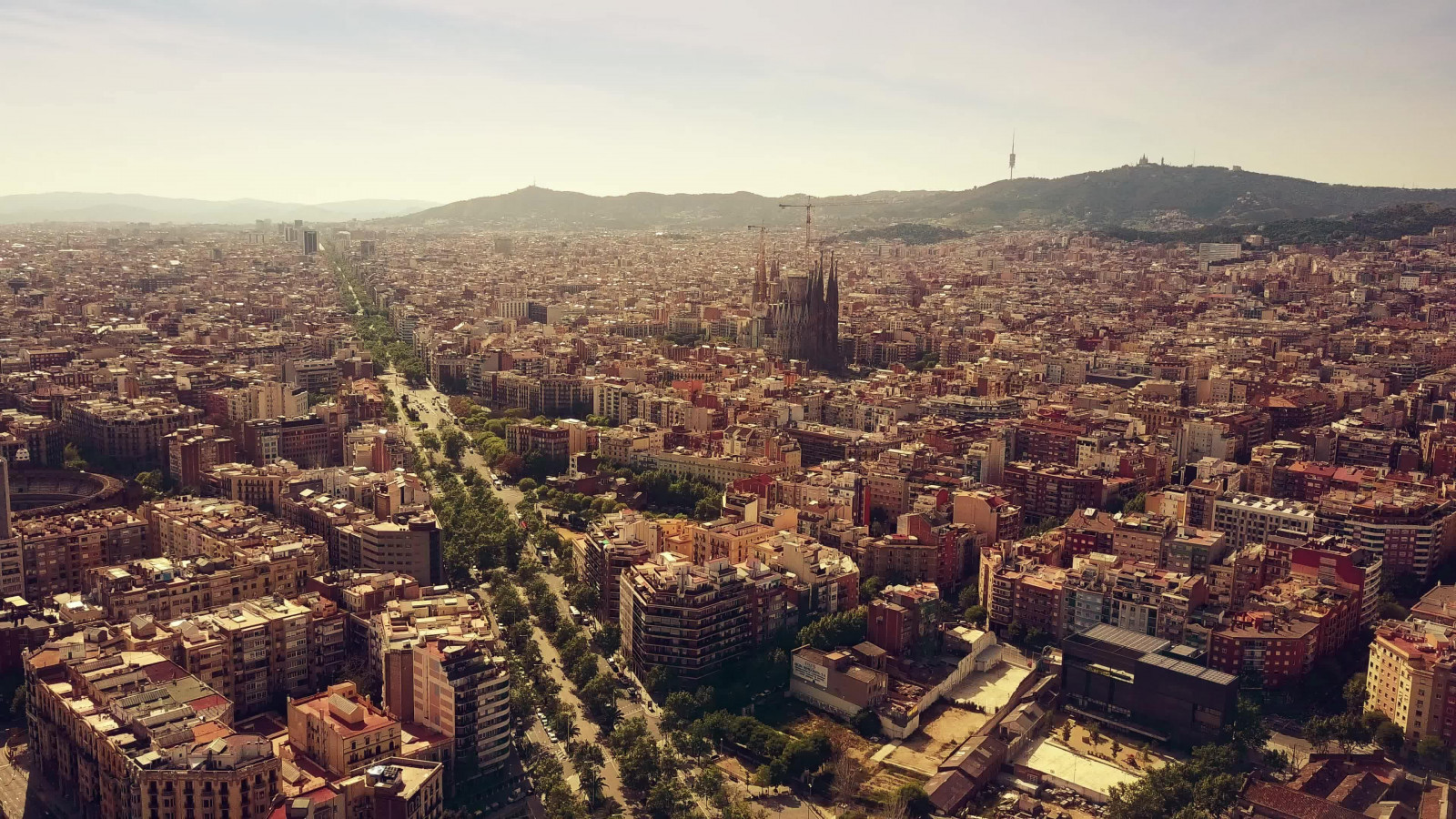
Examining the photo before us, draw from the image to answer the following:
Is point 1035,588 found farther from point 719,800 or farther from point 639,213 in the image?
point 639,213

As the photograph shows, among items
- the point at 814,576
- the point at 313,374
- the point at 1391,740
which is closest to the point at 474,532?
the point at 814,576

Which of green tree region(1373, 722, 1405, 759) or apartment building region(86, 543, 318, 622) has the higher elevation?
apartment building region(86, 543, 318, 622)

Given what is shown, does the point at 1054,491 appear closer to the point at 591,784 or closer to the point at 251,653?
the point at 591,784

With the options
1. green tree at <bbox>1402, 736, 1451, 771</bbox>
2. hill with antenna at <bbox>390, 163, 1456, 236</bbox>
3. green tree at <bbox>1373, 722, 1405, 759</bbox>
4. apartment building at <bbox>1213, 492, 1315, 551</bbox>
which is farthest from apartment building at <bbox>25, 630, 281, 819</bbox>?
hill with antenna at <bbox>390, 163, 1456, 236</bbox>

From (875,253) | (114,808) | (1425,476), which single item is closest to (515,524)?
(114,808)

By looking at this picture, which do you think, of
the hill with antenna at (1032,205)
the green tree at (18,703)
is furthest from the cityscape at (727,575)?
the hill with antenna at (1032,205)

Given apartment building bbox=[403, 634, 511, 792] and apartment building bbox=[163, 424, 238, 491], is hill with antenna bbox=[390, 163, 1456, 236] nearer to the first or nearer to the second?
apartment building bbox=[163, 424, 238, 491]
